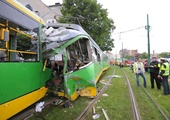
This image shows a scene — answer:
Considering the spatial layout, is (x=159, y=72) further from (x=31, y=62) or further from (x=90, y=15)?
(x=90, y=15)

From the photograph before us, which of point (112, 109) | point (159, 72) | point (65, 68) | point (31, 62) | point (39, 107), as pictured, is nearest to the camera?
point (31, 62)

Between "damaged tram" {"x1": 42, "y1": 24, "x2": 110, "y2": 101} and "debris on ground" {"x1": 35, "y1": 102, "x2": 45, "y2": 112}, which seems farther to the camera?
"damaged tram" {"x1": 42, "y1": 24, "x2": 110, "y2": 101}

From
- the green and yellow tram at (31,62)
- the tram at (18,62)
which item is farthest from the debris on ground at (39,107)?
the tram at (18,62)

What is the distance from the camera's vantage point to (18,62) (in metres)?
4.68

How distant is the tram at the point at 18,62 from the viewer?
419 cm

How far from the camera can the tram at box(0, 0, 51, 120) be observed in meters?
4.19

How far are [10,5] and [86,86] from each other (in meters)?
3.44

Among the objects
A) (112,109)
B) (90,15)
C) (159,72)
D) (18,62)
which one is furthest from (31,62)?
(90,15)

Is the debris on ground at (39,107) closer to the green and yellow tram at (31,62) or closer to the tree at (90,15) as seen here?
the green and yellow tram at (31,62)

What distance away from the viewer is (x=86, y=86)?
6.62 m

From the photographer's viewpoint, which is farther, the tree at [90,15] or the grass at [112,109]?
the tree at [90,15]

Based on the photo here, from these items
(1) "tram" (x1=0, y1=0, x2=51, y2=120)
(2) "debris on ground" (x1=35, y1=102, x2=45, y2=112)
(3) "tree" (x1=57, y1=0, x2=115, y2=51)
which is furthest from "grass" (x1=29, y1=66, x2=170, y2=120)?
(3) "tree" (x1=57, y1=0, x2=115, y2=51)

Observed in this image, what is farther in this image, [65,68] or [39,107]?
[65,68]

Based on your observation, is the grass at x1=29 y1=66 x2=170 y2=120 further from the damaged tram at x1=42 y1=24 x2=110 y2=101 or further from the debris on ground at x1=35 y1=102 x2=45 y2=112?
the damaged tram at x1=42 y1=24 x2=110 y2=101
